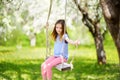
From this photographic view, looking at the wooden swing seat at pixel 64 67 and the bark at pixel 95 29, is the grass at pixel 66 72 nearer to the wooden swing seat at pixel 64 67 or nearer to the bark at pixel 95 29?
the bark at pixel 95 29

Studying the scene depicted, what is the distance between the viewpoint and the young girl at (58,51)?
8.50m

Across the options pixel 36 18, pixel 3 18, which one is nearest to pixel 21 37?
pixel 36 18

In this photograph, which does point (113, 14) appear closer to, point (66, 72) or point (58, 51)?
point (58, 51)

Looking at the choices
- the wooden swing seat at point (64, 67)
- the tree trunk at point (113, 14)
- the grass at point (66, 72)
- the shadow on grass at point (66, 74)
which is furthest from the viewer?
the grass at point (66, 72)

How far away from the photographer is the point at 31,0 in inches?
1551

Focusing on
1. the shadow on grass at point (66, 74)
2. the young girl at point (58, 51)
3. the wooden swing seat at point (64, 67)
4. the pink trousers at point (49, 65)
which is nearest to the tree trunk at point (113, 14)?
the young girl at point (58, 51)

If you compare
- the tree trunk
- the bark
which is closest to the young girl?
the tree trunk

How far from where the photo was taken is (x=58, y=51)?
8641 mm

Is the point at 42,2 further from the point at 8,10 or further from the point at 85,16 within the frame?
the point at 85,16

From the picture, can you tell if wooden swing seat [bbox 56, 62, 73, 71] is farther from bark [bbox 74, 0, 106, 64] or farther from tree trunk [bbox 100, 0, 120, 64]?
bark [bbox 74, 0, 106, 64]

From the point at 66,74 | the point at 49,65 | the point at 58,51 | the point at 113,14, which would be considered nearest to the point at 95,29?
the point at 66,74

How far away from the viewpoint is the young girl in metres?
8.50

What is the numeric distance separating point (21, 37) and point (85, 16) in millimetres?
51853

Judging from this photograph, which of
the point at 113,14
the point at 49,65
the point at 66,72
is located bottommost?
the point at 66,72
